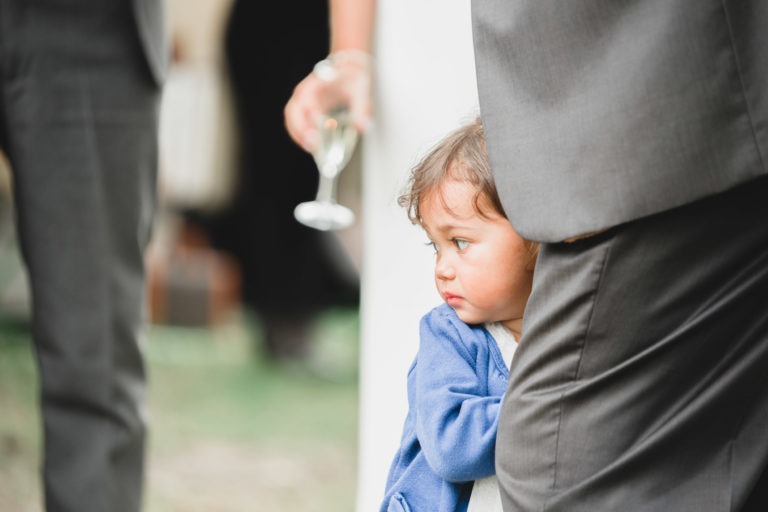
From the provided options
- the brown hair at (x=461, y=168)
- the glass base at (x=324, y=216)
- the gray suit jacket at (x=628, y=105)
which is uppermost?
the gray suit jacket at (x=628, y=105)

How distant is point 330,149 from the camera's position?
1587mm

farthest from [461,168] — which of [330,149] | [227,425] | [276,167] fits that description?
[276,167]

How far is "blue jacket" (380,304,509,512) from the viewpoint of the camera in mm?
1203

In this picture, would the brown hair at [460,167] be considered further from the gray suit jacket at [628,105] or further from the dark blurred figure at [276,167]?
the dark blurred figure at [276,167]

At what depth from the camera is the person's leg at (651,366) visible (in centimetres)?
108

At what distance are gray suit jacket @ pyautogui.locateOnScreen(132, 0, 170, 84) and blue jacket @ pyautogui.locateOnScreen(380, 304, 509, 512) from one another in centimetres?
90

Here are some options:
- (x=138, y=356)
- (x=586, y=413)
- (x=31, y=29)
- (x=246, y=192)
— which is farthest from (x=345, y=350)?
(x=586, y=413)

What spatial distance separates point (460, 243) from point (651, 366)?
0.96ft

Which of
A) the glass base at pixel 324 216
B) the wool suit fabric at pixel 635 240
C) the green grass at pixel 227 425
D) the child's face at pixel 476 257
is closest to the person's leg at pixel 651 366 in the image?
the wool suit fabric at pixel 635 240

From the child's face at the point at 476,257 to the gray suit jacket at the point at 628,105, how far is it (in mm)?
135

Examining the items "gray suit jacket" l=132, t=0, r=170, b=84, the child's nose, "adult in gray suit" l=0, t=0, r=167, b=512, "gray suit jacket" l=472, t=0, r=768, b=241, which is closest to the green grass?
"adult in gray suit" l=0, t=0, r=167, b=512

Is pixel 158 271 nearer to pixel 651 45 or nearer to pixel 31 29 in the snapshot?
pixel 31 29

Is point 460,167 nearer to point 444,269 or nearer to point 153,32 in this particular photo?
point 444,269

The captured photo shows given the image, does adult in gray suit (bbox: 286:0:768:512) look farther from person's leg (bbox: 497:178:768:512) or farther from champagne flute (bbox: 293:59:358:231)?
champagne flute (bbox: 293:59:358:231)
